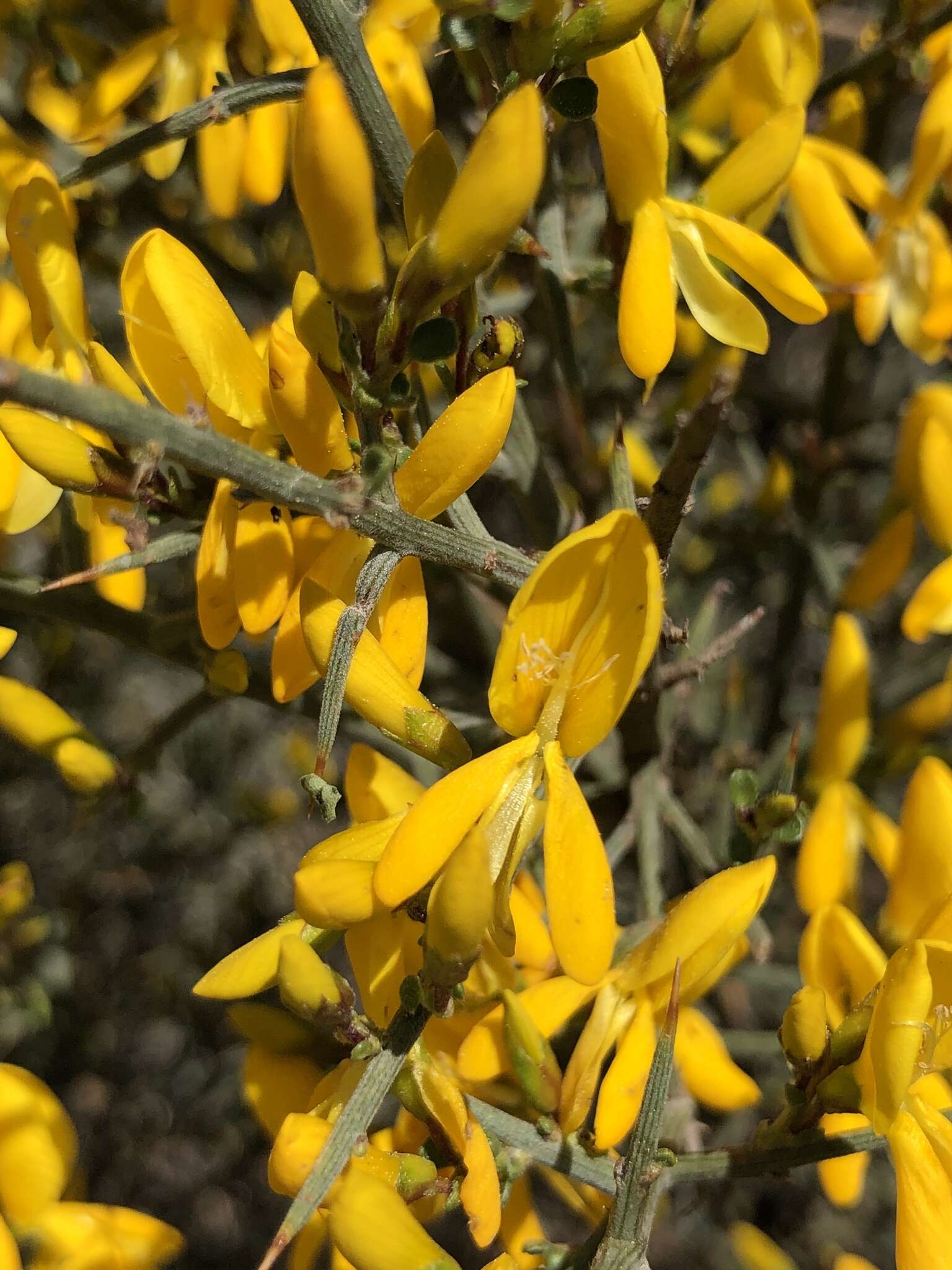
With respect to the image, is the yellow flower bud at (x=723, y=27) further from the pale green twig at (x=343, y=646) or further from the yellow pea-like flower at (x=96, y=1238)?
the yellow pea-like flower at (x=96, y=1238)

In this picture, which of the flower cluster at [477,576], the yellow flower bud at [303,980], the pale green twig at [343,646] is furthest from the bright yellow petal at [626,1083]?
the pale green twig at [343,646]

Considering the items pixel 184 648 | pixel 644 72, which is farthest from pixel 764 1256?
pixel 644 72

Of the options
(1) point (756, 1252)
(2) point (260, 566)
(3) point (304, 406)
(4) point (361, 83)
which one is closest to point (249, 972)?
(2) point (260, 566)

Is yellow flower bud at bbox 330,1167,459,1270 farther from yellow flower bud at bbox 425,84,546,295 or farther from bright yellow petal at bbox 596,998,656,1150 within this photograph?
yellow flower bud at bbox 425,84,546,295

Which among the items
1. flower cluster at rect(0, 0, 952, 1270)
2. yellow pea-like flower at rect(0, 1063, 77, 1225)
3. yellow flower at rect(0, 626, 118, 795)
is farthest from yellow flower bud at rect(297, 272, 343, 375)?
yellow pea-like flower at rect(0, 1063, 77, 1225)

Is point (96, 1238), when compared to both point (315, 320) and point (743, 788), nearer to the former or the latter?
point (743, 788)
